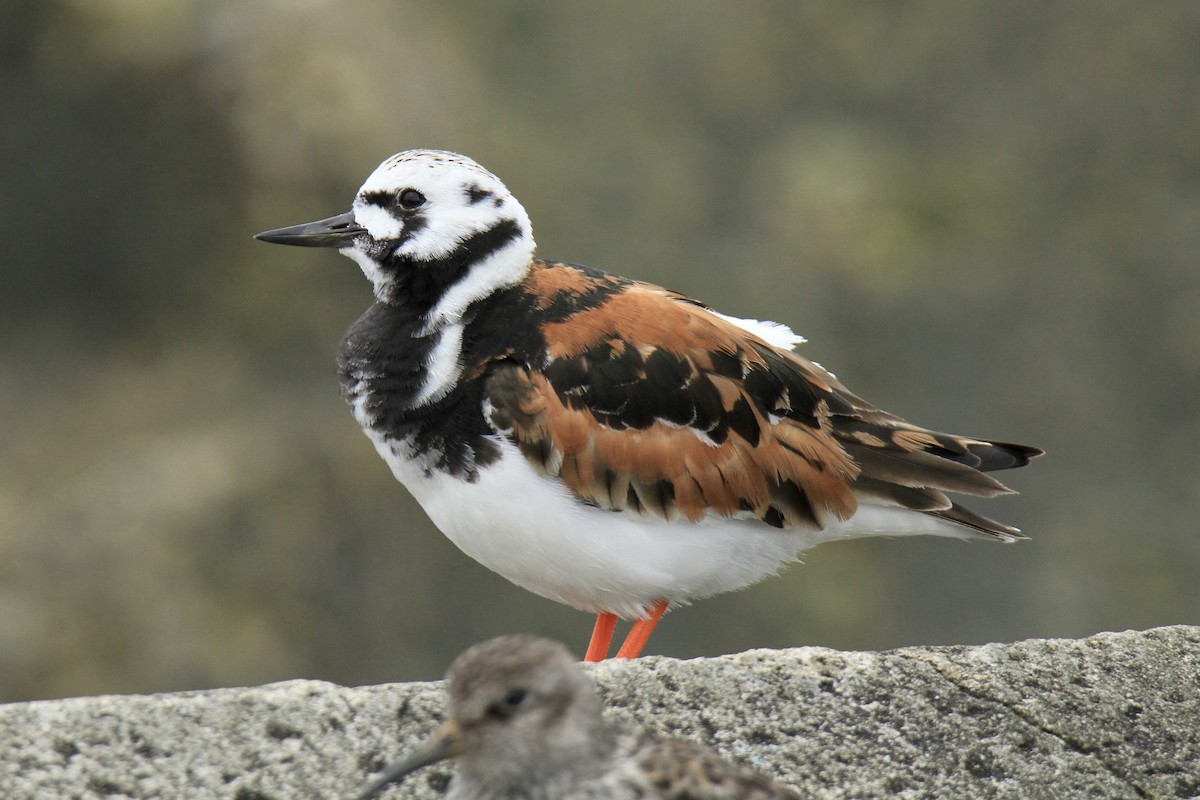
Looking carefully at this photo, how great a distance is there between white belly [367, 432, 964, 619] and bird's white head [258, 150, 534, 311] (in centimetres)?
41

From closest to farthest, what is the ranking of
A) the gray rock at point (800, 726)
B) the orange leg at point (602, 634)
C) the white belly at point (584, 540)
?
1. the gray rock at point (800, 726)
2. the white belly at point (584, 540)
3. the orange leg at point (602, 634)

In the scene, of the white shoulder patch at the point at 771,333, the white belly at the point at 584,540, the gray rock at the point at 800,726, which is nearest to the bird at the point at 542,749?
the gray rock at the point at 800,726

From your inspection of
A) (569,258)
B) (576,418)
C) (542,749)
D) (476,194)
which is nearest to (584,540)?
(576,418)

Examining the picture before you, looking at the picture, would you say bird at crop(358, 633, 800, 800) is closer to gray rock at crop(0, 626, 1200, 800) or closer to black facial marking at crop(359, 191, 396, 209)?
gray rock at crop(0, 626, 1200, 800)

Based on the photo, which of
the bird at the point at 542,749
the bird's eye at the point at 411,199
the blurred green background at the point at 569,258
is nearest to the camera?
the bird at the point at 542,749

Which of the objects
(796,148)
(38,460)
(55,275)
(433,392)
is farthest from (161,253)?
(433,392)

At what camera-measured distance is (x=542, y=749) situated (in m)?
2.19

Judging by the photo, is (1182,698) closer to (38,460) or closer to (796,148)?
(38,460)

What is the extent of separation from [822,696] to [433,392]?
3.95ft

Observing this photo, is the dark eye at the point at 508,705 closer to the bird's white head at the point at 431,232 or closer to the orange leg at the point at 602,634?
the bird's white head at the point at 431,232

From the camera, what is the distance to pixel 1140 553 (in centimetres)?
879

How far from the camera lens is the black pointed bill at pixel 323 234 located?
3703 millimetres

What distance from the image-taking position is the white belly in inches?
139

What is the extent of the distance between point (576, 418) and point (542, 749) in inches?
57.4
